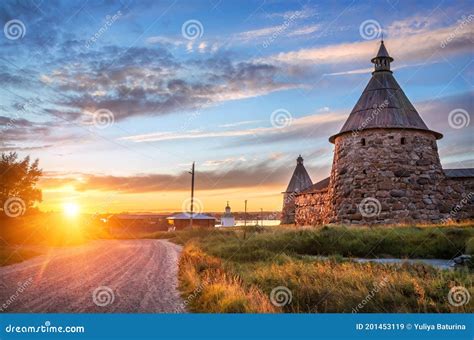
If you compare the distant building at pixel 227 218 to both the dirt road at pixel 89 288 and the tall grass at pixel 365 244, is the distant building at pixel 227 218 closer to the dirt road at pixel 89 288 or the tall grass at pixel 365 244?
the tall grass at pixel 365 244

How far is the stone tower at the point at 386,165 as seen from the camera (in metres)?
21.3

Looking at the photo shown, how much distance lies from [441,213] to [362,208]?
A: 407 cm

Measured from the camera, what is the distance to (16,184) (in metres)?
26.7

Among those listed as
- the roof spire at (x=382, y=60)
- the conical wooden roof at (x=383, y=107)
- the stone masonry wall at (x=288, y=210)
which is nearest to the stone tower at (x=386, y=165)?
the conical wooden roof at (x=383, y=107)

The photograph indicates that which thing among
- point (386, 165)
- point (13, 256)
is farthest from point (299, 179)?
point (13, 256)

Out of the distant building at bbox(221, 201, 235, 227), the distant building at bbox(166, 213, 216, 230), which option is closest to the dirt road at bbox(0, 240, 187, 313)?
the distant building at bbox(166, 213, 216, 230)

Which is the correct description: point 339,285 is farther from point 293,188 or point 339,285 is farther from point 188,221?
point 188,221

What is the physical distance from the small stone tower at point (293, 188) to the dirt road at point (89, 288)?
94.4 ft

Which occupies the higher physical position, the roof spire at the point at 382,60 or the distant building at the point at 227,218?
the roof spire at the point at 382,60

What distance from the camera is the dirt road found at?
7869mm

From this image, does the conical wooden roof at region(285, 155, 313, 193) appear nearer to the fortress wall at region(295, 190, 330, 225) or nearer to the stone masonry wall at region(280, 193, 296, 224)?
the stone masonry wall at region(280, 193, 296, 224)

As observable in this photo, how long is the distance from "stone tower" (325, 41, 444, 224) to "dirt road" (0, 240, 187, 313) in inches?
441

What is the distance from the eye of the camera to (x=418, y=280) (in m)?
8.26

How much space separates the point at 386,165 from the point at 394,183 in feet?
3.25
